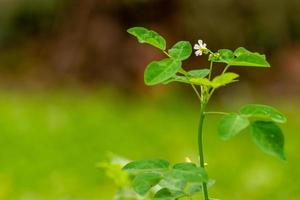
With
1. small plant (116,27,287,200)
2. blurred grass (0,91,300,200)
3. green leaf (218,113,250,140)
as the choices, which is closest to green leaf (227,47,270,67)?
small plant (116,27,287,200)

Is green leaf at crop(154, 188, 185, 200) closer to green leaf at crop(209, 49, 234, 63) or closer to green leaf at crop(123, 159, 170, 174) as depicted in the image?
green leaf at crop(123, 159, 170, 174)

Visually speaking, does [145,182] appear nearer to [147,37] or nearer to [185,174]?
[185,174]

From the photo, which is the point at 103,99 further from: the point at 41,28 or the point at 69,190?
the point at 69,190

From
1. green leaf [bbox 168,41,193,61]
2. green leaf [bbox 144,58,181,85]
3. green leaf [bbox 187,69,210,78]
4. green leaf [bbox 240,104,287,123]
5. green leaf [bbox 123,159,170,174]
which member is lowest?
green leaf [bbox 123,159,170,174]

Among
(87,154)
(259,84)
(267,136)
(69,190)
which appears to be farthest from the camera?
(259,84)

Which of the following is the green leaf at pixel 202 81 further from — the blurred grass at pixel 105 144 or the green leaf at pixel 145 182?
the blurred grass at pixel 105 144

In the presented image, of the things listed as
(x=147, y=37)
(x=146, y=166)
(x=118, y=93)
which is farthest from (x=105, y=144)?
(x=146, y=166)

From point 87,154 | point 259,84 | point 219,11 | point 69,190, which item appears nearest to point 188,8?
point 219,11
